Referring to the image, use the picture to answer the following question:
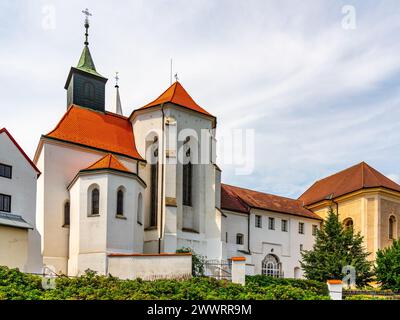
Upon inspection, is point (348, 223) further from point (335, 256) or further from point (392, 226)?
point (335, 256)

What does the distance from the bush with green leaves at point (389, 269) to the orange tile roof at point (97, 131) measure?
17.8m

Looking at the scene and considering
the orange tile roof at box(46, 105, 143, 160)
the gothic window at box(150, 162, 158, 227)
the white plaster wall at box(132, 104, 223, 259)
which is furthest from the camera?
the gothic window at box(150, 162, 158, 227)

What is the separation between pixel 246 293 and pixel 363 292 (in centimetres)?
966

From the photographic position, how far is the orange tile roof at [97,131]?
33594 millimetres

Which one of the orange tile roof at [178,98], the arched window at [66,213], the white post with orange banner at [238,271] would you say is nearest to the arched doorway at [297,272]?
the orange tile roof at [178,98]

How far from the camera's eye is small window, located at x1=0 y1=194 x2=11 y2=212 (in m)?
26.3

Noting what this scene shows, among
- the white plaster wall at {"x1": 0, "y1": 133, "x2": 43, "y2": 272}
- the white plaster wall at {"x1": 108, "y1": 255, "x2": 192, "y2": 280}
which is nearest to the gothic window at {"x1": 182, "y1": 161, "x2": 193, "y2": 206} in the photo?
the white plaster wall at {"x1": 108, "y1": 255, "x2": 192, "y2": 280}

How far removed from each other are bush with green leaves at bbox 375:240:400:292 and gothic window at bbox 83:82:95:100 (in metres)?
24.1

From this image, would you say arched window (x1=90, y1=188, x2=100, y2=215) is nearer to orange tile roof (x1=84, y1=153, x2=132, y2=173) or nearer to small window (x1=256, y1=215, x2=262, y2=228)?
orange tile roof (x1=84, y1=153, x2=132, y2=173)

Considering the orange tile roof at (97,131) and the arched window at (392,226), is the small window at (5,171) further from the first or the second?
the arched window at (392,226)

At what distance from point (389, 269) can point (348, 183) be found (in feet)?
57.4

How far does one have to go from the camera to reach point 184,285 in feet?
74.0

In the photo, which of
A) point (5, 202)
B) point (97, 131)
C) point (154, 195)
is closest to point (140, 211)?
point (154, 195)
